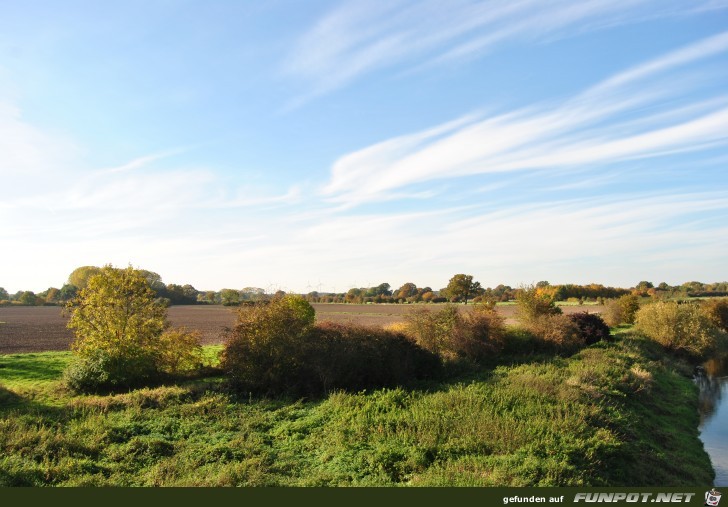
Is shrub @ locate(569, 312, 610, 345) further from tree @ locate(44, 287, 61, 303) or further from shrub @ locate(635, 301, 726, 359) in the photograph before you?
tree @ locate(44, 287, 61, 303)

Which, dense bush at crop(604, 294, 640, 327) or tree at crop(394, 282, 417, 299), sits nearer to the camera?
dense bush at crop(604, 294, 640, 327)

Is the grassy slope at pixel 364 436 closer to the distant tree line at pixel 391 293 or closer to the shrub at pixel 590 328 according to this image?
the shrub at pixel 590 328

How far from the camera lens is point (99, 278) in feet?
82.8

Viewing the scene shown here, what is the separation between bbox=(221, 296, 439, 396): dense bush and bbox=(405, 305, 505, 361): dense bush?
4620 millimetres

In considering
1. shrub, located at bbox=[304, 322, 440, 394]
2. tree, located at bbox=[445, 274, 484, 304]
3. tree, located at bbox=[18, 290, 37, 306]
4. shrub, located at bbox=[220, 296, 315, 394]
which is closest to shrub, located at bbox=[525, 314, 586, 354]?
shrub, located at bbox=[304, 322, 440, 394]

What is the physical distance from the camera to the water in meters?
20.0

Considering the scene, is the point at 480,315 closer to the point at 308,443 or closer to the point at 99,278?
the point at 308,443

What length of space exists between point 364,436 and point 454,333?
16.2 meters

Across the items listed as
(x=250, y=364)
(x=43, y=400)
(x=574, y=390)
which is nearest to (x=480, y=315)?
(x=574, y=390)

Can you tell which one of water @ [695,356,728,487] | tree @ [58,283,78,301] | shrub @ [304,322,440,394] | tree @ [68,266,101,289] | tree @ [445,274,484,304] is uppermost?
tree @ [68,266,101,289]

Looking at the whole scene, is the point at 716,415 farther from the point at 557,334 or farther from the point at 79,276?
the point at 79,276

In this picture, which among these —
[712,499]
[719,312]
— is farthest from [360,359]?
[719,312]

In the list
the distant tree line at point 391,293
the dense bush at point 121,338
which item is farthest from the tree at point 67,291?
the dense bush at point 121,338

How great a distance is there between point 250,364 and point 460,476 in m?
14.4
